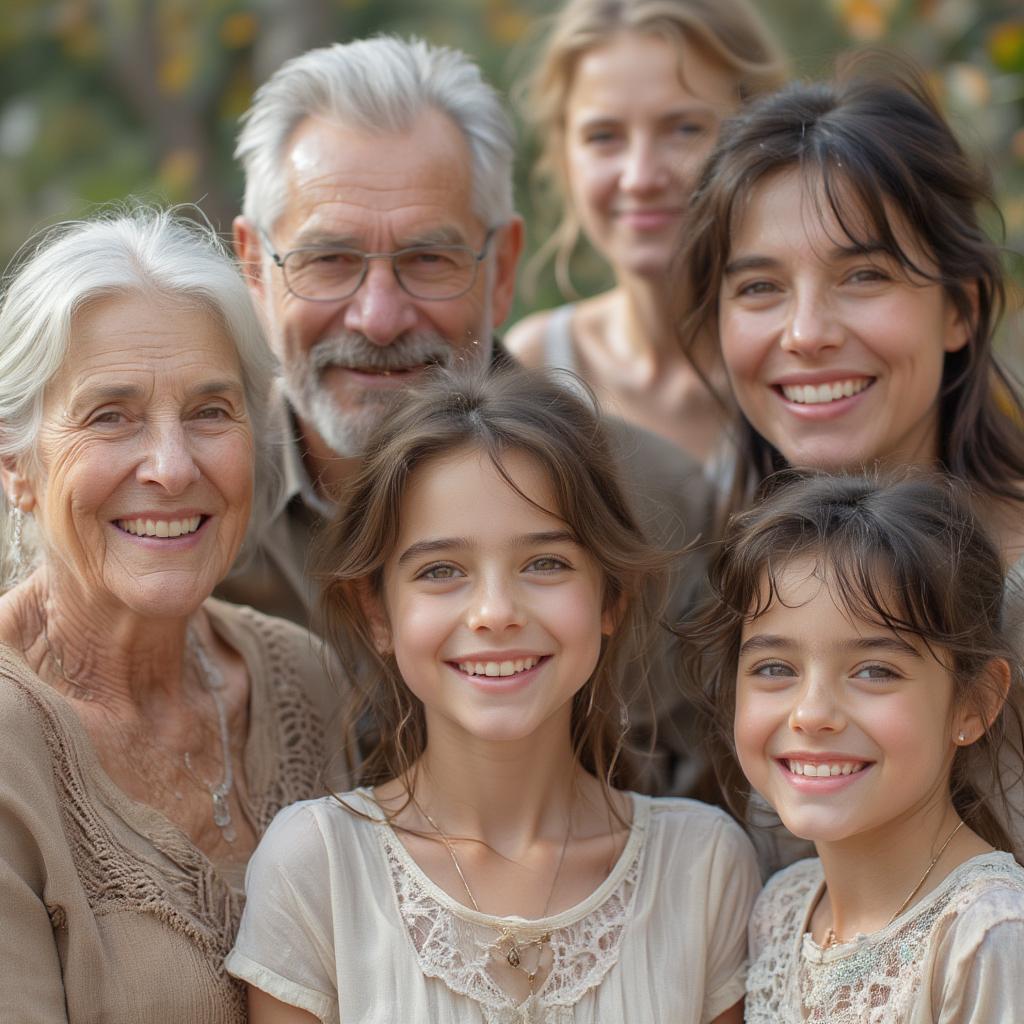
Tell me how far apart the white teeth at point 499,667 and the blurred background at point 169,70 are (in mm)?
4899

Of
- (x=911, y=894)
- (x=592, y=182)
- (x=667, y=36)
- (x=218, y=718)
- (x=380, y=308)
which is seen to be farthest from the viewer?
(x=592, y=182)

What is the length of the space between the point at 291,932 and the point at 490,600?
0.68 metres

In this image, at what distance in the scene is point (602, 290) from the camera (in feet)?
25.9

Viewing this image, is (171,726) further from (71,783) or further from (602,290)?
(602,290)

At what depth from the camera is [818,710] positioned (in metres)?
2.63

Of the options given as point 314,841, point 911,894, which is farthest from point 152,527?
point 911,894

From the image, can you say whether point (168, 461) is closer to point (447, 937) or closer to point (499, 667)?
point (499, 667)

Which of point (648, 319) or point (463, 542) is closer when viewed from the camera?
point (463, 542)

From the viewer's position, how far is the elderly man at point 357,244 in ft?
12.0

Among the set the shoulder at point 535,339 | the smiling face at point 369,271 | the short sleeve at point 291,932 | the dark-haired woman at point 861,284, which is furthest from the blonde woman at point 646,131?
the short sleeve at point 291,932

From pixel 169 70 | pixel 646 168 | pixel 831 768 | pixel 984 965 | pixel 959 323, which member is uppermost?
pixel 169 70

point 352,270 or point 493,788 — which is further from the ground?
point 352,270

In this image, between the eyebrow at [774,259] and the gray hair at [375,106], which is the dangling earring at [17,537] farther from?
the eyebrow at [774,259]

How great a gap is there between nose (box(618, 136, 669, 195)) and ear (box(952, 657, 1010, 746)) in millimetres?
2220
